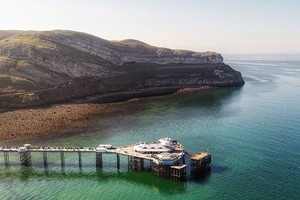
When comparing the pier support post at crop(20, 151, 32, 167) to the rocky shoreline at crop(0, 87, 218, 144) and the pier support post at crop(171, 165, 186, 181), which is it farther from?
the pier support post at crop(171, 165, 186, 181)

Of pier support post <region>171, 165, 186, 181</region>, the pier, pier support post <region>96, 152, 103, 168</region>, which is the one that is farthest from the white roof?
pier support post <region>96, 152, 103, 168</region>

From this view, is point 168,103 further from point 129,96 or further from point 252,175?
point 252,175

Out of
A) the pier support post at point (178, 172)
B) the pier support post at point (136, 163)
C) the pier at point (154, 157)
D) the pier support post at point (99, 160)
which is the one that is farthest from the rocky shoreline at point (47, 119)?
the pier support post at point (178, 172)

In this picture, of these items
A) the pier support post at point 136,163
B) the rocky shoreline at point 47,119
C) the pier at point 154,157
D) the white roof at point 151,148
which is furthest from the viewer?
the rocky shoreline at point 47,119

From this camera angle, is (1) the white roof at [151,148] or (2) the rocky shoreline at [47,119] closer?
(1) the white roof at [151,148]

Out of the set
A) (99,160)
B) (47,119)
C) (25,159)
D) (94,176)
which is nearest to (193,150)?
(99,160)

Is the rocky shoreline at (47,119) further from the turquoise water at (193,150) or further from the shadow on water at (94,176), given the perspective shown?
the shadow on water at (94,176)
